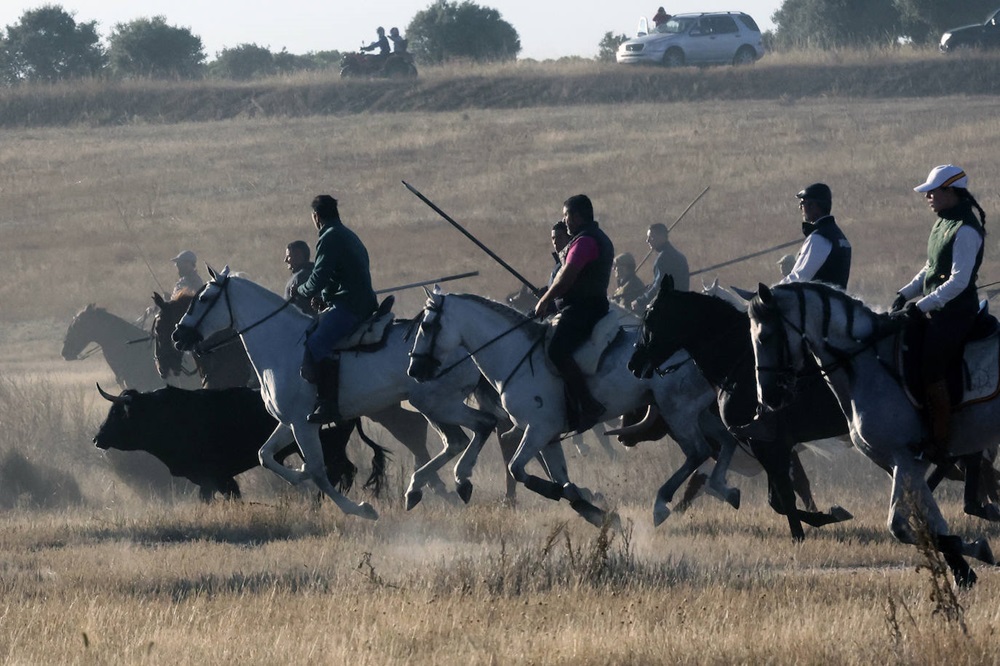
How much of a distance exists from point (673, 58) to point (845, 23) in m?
25.1

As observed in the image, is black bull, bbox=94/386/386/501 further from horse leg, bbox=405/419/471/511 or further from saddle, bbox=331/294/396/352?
saddle, bbox=331/294/396/352

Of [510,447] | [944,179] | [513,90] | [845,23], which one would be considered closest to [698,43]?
[513,90]

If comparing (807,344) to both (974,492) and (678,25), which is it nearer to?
(974,492)

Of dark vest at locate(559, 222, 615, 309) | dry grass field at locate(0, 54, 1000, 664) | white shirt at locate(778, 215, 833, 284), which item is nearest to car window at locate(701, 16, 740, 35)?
dry grass field at locate(0, 54, 1000, 664)

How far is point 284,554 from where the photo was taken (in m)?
11.7

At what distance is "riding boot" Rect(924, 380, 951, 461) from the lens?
938cm

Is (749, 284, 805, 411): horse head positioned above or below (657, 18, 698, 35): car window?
below

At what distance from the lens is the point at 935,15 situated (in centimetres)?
7031

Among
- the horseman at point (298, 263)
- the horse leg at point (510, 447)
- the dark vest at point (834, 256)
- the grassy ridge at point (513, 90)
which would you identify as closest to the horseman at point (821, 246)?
the dark vest at point (834, 256)

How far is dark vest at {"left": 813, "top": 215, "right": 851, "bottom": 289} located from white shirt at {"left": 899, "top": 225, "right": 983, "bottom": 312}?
230 centimetres

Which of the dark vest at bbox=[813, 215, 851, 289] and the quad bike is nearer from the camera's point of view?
the dark vest at bbox=[813, 215, 851, 289]

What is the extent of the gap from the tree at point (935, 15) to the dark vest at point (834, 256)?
59192 millimetres

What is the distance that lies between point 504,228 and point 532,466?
17702mm

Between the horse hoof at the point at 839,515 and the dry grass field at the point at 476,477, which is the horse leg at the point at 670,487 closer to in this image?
the dry grass field at the point at 476,477
